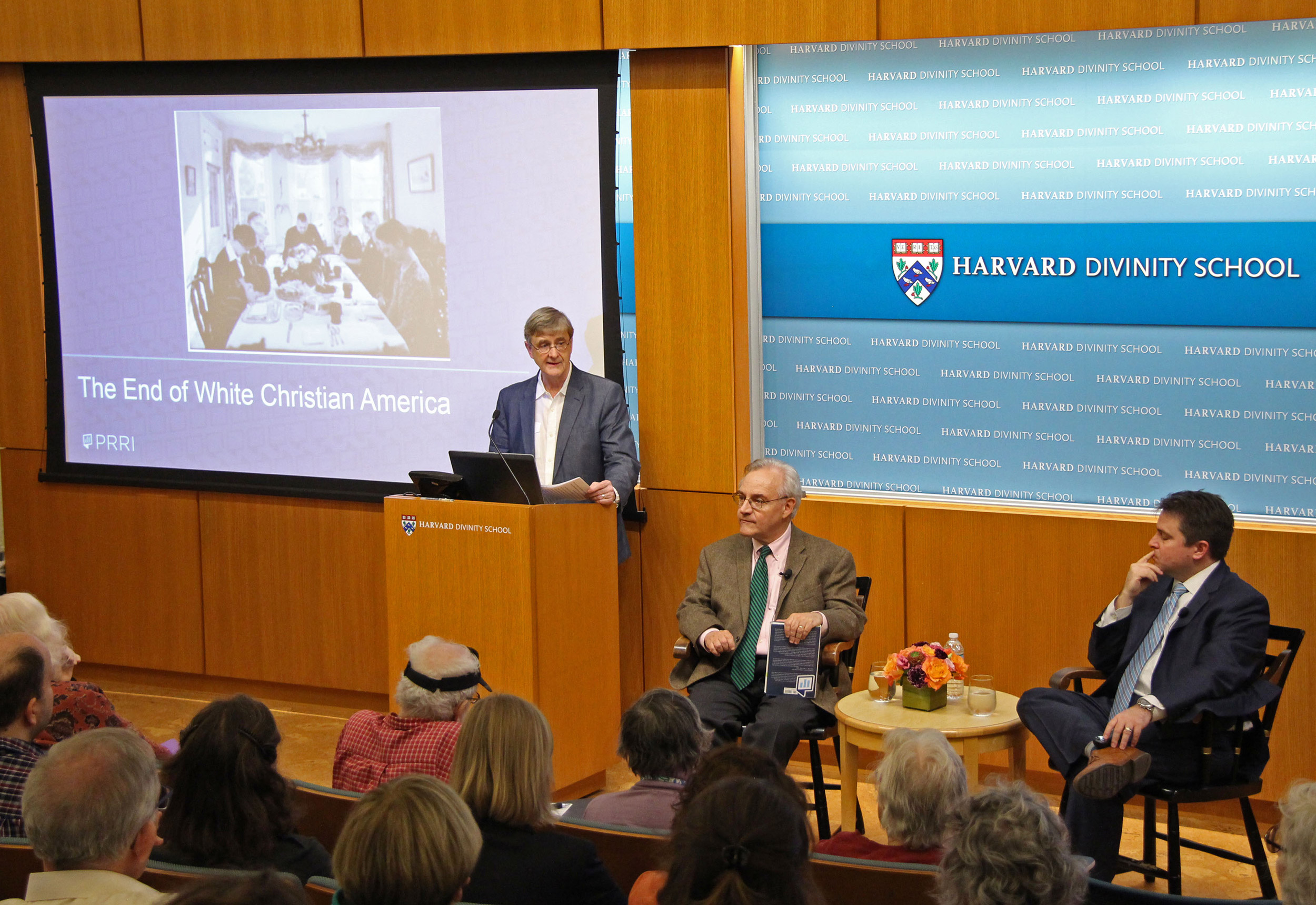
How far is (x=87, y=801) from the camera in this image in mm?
2404

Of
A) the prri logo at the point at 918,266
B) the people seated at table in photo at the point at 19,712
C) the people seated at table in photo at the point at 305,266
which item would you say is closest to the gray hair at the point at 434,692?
the people seated at table in photo at the point at 19,712

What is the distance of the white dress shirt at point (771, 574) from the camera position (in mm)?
4605

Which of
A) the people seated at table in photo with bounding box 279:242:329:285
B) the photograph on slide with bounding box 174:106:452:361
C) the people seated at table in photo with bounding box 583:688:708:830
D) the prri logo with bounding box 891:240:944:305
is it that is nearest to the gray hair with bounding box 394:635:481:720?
the people seated at table in photo with bounding box 583:688:708:830

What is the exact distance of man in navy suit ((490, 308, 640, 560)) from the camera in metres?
5.29

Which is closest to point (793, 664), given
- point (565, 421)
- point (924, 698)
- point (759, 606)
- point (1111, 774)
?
point (759, 606)

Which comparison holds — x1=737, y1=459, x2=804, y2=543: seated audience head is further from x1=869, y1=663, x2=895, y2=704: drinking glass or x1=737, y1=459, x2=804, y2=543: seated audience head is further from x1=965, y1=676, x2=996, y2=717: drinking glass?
x1=965, y1=676, x2=996, y2=717: drinking glass

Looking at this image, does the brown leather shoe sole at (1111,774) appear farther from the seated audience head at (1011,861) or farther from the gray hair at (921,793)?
the seated audience head at (1011,861)

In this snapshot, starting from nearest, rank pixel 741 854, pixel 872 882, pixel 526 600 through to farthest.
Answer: pixel 741 854 < pixel 872 882 < pixel 526 600

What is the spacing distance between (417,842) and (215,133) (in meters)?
5.05

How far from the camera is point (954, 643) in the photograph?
436 centimetres

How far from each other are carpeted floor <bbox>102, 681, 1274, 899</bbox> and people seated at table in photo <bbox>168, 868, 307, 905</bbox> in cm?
313

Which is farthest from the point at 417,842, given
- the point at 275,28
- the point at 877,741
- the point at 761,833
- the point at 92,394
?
the point at 92,394

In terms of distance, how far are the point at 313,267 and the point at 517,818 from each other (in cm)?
412

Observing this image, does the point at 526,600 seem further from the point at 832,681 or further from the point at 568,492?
the point at 832,681
